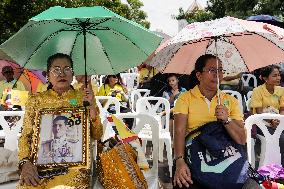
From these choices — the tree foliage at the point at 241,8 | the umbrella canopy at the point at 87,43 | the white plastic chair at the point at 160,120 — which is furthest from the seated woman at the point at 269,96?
the tree foliage at the point at 241,8

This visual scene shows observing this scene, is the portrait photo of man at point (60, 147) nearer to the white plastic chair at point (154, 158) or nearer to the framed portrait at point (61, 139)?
the framed portrait at point (61, 139)

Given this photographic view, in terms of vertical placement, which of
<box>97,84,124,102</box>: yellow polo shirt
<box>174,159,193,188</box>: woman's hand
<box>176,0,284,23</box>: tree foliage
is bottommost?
<box>174,159,193,188</box>: woman's hand

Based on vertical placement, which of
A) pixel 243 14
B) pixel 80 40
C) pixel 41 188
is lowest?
pixel 41 188

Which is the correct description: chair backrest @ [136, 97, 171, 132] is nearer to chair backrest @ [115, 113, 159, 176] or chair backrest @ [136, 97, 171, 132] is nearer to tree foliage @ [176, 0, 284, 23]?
chair backrest @ [115, 113, 159, 176]

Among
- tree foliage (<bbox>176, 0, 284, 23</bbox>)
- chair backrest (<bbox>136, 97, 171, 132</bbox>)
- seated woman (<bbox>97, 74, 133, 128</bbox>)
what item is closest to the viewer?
chair backrest (<bbox>136, 97, 171, 132</bbox>)

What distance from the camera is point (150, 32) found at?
325 cm

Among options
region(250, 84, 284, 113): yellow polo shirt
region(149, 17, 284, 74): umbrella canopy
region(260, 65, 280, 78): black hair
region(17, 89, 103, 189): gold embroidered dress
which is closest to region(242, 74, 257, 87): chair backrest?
region(260, 65, 280, 78): black hair

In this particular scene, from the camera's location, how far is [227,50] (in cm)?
401

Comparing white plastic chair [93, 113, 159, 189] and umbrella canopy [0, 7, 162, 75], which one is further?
white plastic chair [93, 113, 159, 189]

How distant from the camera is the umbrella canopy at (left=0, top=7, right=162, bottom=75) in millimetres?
Answer: 3305

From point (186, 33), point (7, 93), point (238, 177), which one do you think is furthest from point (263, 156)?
point (7, 93)

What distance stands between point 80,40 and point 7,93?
3345mm

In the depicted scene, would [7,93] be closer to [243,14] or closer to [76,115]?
[76,115]

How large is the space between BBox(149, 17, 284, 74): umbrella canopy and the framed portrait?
89cm
